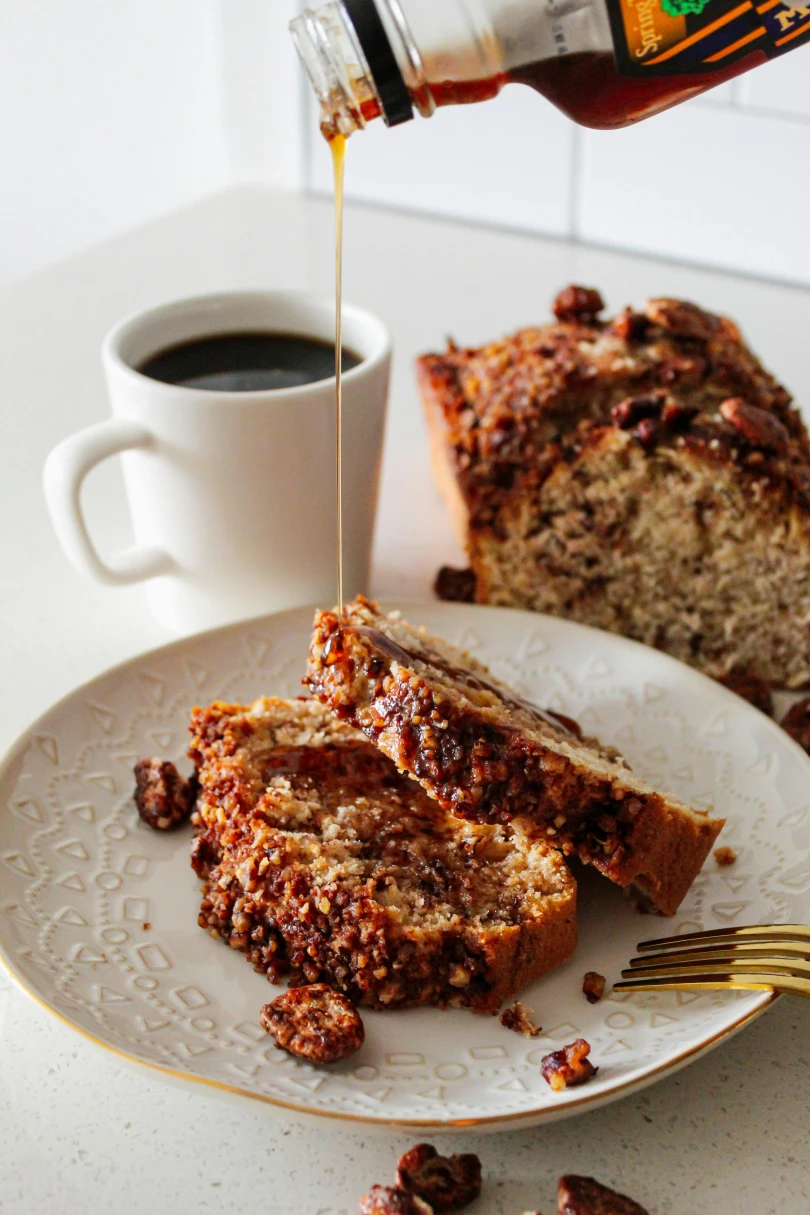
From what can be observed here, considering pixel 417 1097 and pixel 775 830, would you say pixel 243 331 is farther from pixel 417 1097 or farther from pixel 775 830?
pixel 417 1097

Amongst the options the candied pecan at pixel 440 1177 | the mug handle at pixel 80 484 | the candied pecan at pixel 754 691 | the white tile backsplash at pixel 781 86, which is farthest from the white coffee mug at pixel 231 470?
the white tile backsplash at pixel 781 86

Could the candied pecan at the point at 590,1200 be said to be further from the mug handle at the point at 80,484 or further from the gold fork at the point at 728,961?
the mug handle at the point at 80,484

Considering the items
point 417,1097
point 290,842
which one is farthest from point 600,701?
point 417,1097

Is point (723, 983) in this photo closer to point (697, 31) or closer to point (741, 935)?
point (741, 935)

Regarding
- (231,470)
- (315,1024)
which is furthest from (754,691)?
(315,1024)

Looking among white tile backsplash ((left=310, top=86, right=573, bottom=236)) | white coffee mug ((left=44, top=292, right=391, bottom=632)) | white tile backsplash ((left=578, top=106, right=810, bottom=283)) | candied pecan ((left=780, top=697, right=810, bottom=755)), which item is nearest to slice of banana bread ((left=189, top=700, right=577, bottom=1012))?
white coffee mug ((left=44, top=292, right=391, bottom=632))

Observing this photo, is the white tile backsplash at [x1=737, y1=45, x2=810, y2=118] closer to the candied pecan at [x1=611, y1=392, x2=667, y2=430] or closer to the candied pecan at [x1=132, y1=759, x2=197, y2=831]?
the candied pecan at [x1=611, y1=392, x2=667, y2=430]
